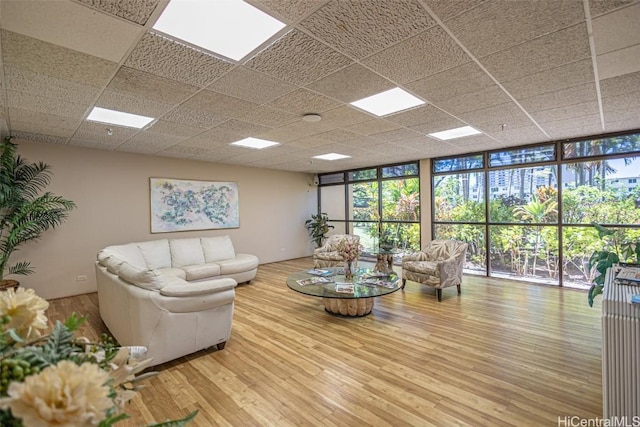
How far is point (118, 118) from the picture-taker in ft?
11.5

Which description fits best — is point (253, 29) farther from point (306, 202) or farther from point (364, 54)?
point (306, 202)

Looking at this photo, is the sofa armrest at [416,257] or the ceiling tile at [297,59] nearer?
the ceiling tile at [297,59]

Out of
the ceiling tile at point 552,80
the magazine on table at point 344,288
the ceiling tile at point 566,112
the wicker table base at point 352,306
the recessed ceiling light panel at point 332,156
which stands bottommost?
the wicker table base at point 352,306

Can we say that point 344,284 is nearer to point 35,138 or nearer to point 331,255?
point 331,255

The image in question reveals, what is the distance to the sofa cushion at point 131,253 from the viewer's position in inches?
173

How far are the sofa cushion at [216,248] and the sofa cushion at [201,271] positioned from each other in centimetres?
46

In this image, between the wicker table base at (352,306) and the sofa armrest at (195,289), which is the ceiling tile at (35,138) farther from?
the wicker table base at (352,306)

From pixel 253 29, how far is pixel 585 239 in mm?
5865

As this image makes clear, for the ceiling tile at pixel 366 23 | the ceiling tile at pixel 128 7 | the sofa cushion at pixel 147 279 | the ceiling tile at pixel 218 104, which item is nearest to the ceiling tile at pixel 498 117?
the ceiling tile at pixel 366 23

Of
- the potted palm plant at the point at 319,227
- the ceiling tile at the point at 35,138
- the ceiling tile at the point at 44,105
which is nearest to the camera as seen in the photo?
the ceiling tile at the point at 44,105

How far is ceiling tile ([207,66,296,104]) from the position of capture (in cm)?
241

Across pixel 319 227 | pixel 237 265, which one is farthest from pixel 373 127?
pixel 319 227

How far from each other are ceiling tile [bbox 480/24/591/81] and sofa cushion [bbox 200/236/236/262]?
16.9 feet

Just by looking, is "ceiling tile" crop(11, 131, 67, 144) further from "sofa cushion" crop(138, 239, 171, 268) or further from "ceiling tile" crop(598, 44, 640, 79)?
"ceiling tile" crop(598, 44, 640, 79)
